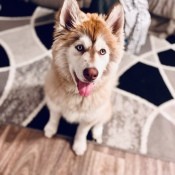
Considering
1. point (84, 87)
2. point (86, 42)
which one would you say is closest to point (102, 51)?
point (86, 42)

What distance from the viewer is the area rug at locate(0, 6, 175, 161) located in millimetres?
1683

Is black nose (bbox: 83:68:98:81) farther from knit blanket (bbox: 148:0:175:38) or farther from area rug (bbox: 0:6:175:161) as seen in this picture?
knit blanket (bbox: 148:0:175:38)

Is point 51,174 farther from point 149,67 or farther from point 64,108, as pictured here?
point 149,67

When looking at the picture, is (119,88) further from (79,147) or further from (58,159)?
(58,159)

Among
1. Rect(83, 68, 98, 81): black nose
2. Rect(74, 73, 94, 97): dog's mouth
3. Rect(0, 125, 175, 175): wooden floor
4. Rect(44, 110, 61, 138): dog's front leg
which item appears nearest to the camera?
Rect(83, 68, 98, 81): black nose

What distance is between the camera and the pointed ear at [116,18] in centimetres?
120

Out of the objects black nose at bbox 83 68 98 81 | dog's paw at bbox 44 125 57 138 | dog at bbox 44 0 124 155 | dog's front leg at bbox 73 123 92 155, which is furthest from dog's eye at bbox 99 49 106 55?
dog's paw at bbox 44 125 57 138

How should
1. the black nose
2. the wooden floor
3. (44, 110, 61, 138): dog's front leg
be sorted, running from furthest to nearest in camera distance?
(44, 110, 61, 138): dog's front leg, the wooden floor, the black nose

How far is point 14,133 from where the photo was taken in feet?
5.25

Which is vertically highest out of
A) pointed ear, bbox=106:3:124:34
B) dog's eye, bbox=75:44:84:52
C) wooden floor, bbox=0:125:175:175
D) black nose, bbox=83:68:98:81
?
pointed ear, bbox=106:3:124:34

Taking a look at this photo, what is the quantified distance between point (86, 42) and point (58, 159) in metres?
0.69

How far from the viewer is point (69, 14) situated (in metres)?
1.25

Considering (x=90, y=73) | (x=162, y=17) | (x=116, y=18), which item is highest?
(x=116, y=18)

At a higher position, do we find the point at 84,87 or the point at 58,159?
the point at 84,87
